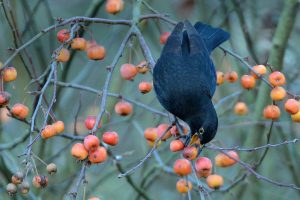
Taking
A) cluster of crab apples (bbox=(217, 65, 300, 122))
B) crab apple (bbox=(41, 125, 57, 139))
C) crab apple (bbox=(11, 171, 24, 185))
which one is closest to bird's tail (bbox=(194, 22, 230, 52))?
cluster of crab apples (bbox=(217, 65, 300, 122))

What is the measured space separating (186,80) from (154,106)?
194cm

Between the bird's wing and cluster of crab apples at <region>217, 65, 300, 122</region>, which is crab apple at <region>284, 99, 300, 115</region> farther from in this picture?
the bird's wing

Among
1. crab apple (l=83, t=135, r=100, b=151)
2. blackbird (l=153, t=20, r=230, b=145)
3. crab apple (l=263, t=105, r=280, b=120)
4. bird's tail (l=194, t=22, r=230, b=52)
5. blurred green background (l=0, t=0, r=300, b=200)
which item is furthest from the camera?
blurred green background (l=0, t=0, r=300, b=200)

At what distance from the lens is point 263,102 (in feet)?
15.6

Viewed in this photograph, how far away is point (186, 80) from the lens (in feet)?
12.7

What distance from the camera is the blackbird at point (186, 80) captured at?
12.3 ft

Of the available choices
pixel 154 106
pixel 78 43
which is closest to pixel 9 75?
pixel 78 43

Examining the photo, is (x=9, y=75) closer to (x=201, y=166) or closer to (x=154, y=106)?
(x=201, y=166)

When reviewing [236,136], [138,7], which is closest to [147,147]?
Answer: [236,136]

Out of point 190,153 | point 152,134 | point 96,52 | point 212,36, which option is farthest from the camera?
point 212,36

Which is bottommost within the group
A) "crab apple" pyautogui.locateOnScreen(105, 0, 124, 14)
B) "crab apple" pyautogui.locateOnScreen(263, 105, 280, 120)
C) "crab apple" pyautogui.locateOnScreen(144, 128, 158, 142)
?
"crab apple" pyautogui.locateOnScreen(144, 128, 158, 142)

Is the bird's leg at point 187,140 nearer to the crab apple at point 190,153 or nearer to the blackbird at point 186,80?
the crab apple at point 190,153

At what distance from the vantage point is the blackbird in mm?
3756

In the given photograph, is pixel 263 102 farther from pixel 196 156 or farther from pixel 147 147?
pixel 196 156
